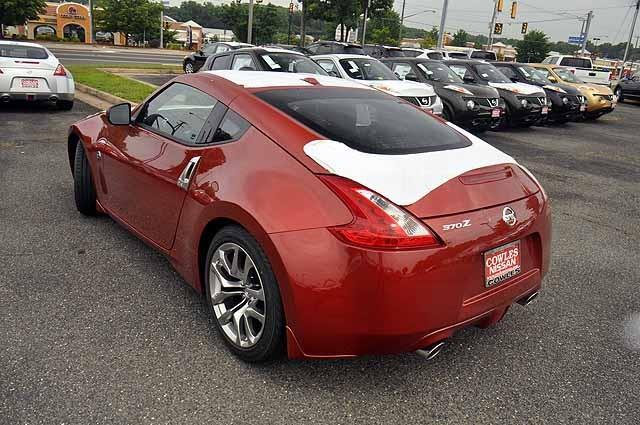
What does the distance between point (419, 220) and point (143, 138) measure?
212cm

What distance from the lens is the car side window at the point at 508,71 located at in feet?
48.9

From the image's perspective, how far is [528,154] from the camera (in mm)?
9633

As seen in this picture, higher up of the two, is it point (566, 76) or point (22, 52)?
point (566, 76)

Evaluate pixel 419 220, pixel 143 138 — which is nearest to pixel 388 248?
pixel 419 220

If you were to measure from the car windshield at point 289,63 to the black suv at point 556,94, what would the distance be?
6779 mm

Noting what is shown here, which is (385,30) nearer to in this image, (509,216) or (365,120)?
(365,120)

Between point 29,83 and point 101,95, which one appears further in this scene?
point 101,95

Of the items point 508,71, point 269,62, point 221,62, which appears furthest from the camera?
point 508,71

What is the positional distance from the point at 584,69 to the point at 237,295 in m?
24.7

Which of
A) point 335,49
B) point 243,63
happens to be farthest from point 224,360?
point 335,49

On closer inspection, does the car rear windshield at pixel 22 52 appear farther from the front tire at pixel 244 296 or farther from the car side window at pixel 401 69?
the front tire at pixel 244 296

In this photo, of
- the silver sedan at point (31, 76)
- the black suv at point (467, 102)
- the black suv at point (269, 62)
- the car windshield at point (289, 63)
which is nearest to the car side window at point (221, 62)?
the black suv at point (269, 62)

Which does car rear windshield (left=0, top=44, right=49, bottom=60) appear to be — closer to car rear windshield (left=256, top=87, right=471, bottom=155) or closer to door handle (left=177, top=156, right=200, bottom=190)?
door handle (left=177, top=156, right=200, bottom=190)

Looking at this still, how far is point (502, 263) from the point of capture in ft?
8.19
